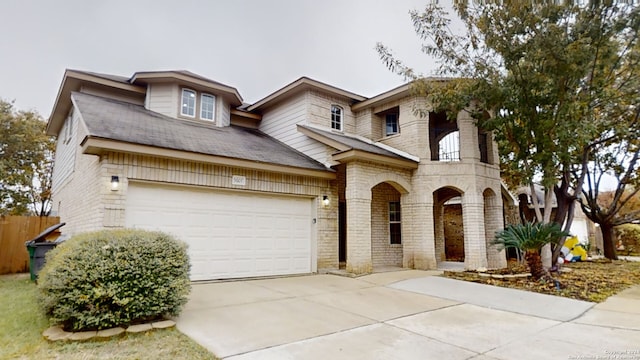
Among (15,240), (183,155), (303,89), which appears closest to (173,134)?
(183,155)

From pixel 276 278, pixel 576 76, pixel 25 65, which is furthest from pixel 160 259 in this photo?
pixel 25 65

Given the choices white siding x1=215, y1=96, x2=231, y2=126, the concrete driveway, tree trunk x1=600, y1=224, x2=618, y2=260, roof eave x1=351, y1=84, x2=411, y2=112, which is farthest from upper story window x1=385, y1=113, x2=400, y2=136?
tree trunk x1=600, y1=224, x2=618, y2=260

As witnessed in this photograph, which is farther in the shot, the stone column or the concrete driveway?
the stone column

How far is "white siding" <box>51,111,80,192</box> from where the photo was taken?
1066 centimetres

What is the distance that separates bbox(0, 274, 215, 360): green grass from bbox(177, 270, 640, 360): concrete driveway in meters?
0.25

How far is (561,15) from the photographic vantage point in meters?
8.73

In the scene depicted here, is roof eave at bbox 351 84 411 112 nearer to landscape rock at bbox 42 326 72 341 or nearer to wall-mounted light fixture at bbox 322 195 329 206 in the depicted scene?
wall-mounted light fixture at bbox 322 195 329 206

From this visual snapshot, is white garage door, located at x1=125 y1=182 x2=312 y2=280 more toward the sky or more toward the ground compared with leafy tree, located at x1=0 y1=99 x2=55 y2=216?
more toward the ground

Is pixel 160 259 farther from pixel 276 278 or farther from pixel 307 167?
pixel 307 167

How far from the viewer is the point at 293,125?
12.6m

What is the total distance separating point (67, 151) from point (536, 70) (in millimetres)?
14406

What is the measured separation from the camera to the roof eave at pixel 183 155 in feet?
23.0

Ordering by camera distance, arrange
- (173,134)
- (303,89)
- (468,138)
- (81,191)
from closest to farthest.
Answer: (81,191), (173,134), (468,138), (303,89)

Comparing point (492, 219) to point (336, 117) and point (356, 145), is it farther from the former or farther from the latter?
point (336, 117)
